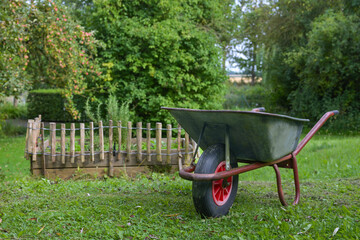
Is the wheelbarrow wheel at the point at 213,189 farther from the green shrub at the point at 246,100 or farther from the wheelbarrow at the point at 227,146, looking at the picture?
the green shrub at the point at 246,100

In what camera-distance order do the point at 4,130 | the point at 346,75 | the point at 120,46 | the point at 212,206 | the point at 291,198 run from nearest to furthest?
the point at 212,206 < the point at 291,198 < the point at 120,46 < the point at 346,75 < the point at 4,130

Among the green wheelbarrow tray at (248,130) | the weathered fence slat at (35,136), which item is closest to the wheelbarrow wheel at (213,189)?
the green wheelbarrow tray at (248,130)

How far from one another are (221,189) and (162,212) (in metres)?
0.61

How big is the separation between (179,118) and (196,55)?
290 inches

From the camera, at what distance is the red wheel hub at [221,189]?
Result: 3.50 meters

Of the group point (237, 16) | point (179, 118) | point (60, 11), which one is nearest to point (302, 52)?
point (237, 16)

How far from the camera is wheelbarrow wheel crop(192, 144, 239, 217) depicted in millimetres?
3344

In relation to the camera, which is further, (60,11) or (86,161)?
(60,11)

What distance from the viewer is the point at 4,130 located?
47.4 feet

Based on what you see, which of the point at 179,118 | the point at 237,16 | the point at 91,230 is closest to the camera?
the point at 91,230

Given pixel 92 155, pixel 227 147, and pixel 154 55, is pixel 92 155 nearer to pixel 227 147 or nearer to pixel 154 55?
pixel 227 147

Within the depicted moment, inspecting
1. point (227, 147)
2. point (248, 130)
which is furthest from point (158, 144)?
point (248, 130)

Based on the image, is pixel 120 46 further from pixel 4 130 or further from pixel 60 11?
pixel 4 130

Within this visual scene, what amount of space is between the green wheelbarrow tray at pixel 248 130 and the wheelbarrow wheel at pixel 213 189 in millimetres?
170
